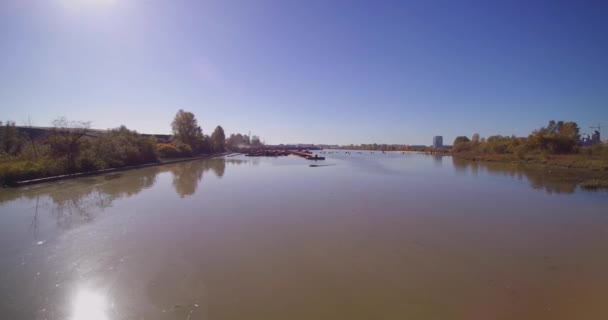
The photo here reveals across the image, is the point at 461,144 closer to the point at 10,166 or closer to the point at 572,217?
the point at 572,217

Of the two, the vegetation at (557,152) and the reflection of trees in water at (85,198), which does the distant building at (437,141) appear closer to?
the vegetation at (557,152)

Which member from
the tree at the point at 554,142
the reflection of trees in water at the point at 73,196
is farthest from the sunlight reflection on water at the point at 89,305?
the tree at the point at 554,142

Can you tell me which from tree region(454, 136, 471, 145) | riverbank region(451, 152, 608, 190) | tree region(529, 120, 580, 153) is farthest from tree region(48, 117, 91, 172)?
tree region(454, 136, 471, 145)

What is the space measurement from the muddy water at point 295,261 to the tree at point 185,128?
27.0m

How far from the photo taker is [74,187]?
9.98 m

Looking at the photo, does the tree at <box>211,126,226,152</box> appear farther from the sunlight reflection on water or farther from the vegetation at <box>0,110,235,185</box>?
the sunlight reflection on water

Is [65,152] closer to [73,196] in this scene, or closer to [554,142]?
[73,196]

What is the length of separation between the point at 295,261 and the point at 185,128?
1340 inches

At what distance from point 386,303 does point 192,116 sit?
36.4 meters

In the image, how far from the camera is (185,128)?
3391cm

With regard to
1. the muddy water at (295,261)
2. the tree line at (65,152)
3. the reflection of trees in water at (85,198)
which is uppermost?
the tree line at (65,152)

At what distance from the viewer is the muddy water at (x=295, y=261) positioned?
2805 mm

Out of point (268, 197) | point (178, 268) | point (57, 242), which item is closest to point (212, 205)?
point (268, 197)

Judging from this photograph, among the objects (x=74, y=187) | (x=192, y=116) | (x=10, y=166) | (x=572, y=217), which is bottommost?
(x=572, y=217)
